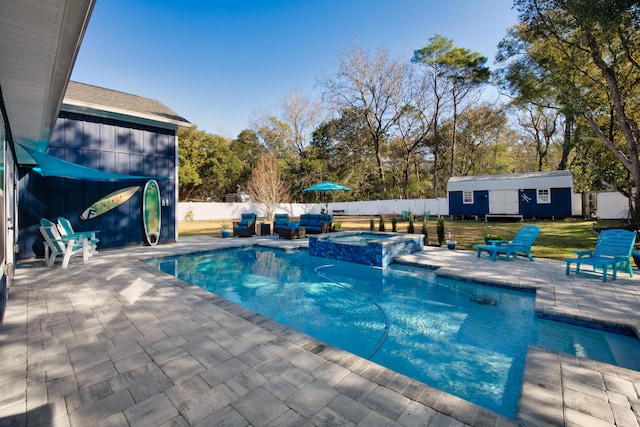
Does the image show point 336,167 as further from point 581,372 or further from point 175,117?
point 581,372

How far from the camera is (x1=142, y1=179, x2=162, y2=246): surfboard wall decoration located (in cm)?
957

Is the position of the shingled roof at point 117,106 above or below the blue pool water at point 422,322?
above

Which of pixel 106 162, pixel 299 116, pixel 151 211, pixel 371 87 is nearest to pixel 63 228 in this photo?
pixel 106 162

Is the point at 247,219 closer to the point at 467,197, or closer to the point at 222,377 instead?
the point at 222,377

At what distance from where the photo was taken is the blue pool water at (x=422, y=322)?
3.02 m

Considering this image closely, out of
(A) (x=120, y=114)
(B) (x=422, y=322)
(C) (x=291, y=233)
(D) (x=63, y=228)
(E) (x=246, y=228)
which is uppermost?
(A) (x=120, y=114)

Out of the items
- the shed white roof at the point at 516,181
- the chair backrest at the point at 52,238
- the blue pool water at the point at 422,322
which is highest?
the shed white roof at the point at 516,181

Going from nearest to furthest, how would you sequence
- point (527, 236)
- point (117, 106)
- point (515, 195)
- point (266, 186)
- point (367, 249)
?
1. point (527, 236)
2. point (367, 249)
3. point (117, 106)
4. point (515, 195)
5. point (266, 186)

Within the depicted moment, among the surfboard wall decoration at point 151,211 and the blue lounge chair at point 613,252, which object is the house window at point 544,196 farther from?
the surfboard wall decoration at point 151,211

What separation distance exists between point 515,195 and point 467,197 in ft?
9.15

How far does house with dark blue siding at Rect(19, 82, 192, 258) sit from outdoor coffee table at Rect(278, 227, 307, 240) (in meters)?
3.85

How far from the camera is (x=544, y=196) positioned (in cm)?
1830

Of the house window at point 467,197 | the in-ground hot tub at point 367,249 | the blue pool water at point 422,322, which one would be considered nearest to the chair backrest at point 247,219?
the in-ground hot tub at point 367,249

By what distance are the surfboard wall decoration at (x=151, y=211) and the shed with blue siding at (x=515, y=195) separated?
18721 millimetres
